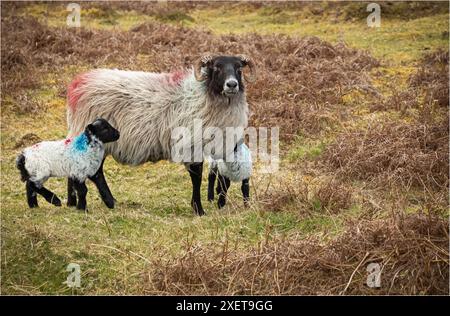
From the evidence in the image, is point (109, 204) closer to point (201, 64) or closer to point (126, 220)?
point (126, 220)

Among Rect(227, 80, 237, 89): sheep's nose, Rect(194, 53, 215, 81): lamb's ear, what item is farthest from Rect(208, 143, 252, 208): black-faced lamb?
Rect(194, 53, 215, 81): lamb's ear

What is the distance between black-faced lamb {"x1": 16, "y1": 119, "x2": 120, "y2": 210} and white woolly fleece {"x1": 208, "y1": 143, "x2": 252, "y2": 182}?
1.51 m

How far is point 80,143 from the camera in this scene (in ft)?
25.4

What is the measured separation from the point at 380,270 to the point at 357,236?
1.59ft

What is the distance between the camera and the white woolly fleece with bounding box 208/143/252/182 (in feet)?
27.3

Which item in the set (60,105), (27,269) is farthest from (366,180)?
(60,105)

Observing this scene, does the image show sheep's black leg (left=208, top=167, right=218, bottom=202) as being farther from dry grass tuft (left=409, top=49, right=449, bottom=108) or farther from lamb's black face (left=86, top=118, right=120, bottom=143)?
dry grass tuft (left=409, top=49, right=449, bottom=108)

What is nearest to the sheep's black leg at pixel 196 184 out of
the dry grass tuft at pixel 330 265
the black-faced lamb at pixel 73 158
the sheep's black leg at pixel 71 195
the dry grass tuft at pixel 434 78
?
the black-faced lamb at pixel 73 158

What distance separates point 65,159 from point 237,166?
226 cm

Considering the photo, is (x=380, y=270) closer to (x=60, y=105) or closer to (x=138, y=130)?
(x=138, y=130)

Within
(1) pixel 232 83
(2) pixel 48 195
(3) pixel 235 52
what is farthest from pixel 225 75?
(3) pixel 235 52

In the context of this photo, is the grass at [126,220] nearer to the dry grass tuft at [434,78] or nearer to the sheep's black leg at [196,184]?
the sheep's black leg at [196,184]

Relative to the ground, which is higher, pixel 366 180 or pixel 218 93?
pixel 218 93
